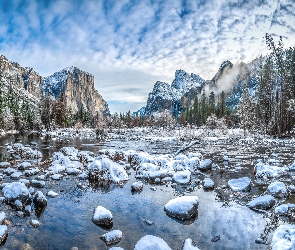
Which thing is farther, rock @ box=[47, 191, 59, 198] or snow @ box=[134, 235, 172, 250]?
rock @ box=[47, 191, 59, 198]

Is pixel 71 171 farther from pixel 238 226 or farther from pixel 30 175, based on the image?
pixel 238 226

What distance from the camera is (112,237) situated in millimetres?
5176

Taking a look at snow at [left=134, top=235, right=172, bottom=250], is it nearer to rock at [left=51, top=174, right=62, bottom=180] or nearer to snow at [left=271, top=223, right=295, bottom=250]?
snow at [left=271, top=223, right=295, bottom=250]

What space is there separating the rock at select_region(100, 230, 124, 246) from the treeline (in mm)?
28787

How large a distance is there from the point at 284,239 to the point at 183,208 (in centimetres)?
248

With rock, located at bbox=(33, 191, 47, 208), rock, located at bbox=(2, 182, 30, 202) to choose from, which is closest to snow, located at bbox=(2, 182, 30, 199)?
rock, located at bbox=(2, 182, 30, 202)

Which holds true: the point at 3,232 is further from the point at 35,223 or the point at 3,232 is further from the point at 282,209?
the point at 282,209

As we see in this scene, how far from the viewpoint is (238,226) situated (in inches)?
231

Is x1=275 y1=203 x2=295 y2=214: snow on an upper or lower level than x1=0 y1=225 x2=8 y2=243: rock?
upper

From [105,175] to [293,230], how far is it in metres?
7.11

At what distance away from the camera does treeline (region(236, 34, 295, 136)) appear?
31886 mm

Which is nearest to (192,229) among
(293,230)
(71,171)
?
(293,230)

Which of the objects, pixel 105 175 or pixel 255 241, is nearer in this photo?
pixel 255 241

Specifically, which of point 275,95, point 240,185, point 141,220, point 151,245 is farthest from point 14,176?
point 275,95
